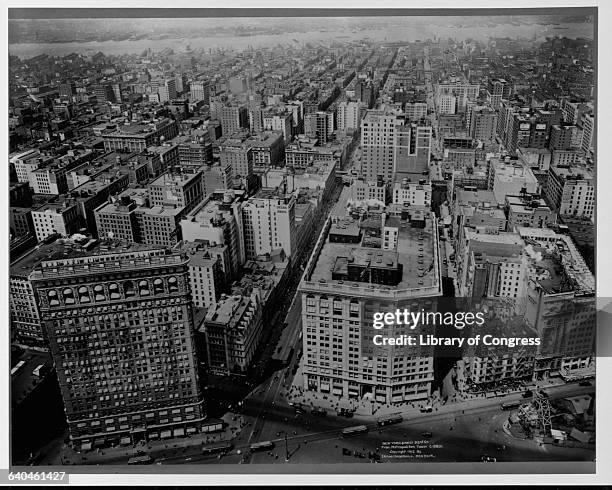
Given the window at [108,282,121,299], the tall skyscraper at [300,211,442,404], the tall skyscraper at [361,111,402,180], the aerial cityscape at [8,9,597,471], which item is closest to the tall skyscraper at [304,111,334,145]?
the aerial cityscape at [8,9,597,471]

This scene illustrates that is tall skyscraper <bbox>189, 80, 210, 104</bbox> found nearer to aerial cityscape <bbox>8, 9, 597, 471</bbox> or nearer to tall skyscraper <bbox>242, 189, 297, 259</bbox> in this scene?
aerial cityscape <bbox>8, 9, 597, 471</bbox>

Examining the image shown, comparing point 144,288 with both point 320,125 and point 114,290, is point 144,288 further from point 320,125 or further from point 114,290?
point 320,125

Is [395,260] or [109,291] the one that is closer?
[109,291]

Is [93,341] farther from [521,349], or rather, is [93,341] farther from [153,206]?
[521,349]

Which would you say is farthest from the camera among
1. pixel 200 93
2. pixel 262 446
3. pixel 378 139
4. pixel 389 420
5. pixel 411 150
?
pixel 411 150

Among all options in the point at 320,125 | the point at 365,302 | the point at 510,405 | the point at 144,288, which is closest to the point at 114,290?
the point at 144,288

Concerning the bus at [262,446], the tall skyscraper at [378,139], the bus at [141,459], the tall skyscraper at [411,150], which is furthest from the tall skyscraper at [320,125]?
the bus at [141,459]

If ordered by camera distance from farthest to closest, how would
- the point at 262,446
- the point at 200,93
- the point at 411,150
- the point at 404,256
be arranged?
1. the point at 411,150
2. the point at 200,93
3. the point at 404,256
4. the point at 262,446
